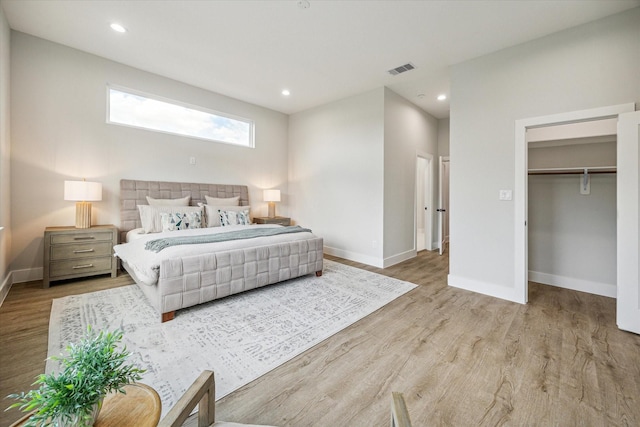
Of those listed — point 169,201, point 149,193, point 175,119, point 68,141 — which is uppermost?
point 175,119

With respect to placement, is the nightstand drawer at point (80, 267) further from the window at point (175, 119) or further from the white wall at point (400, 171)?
the white wall at point (400, 171)

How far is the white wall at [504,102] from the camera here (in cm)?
249

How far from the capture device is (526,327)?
237 cm

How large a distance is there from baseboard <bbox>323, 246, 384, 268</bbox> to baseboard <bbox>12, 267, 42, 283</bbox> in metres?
4.11

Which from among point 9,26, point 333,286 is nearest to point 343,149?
point 333,286

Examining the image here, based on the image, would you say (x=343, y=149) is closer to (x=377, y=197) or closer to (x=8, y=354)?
(x=377, y=197)

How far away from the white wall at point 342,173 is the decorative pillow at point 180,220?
2.30m

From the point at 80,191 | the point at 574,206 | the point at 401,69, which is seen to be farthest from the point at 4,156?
the point at 574,206

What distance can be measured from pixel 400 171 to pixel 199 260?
3543 millimetres

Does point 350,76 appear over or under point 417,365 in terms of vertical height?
over

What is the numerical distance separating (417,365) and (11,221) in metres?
4.64

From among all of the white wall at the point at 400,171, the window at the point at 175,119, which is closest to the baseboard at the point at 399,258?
the white wall at the point at 400,171

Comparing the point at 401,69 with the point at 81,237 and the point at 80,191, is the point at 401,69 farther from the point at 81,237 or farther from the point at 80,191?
the point at 81,237

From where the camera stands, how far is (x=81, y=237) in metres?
3.28
